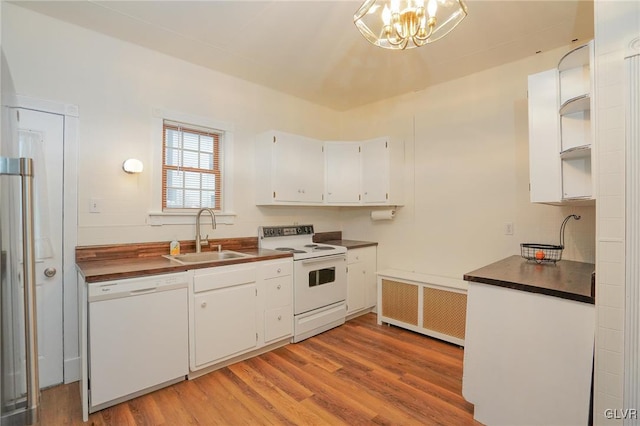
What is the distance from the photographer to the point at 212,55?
2869mm

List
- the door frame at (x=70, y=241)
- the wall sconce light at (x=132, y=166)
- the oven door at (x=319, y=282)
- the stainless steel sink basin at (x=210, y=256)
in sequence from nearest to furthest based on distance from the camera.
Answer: the door frame at (x=70, y=241) → the wall sconce light at (x=132, y=166) → the stainless steel sink basin at (x=210, y=256) → the oven door at (x=319, y=282)

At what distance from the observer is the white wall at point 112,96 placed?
7.39 feet

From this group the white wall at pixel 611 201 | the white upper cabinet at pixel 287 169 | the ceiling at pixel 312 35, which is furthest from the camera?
the white upper cabinet at pixel 287 169

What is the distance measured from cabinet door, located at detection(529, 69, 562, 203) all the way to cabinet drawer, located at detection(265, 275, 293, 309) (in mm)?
2163

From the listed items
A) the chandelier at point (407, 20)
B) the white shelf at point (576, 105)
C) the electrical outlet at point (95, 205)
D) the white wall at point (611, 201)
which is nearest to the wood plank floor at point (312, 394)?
the white wall at point (611, 201)

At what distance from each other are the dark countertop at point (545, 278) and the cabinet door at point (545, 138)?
0.51 m

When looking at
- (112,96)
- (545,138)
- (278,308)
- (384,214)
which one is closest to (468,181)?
(384,214)

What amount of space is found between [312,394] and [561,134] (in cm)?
249

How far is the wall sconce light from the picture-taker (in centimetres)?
259

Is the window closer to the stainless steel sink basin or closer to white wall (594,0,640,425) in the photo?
the stainless steel sink basin

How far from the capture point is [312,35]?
2523 mm

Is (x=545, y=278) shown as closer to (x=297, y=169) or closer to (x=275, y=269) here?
(x=275, y=269)

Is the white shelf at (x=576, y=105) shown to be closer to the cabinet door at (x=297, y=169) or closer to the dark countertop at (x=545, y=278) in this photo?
the dark countertop at (x=545, y=278)

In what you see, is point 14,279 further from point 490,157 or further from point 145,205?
point 490,157
